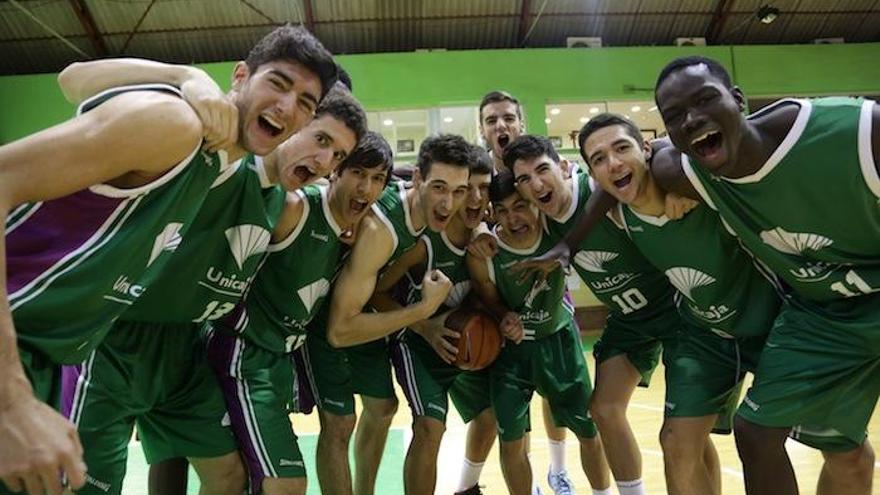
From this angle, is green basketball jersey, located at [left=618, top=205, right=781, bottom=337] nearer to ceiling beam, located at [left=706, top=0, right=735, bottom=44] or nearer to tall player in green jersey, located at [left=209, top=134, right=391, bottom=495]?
tall player in green jersey, located at [left=209, top=134, right=391, bottom=495]

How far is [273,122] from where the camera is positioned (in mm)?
2463

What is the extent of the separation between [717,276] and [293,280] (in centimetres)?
208

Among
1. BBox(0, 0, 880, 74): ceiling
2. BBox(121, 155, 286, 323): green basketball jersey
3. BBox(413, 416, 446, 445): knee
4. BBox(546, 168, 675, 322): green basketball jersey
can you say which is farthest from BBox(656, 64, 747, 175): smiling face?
BBox(0, 0, 880, 74): ceiling

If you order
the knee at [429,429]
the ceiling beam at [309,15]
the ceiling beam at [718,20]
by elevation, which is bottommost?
the knee at [429,429]

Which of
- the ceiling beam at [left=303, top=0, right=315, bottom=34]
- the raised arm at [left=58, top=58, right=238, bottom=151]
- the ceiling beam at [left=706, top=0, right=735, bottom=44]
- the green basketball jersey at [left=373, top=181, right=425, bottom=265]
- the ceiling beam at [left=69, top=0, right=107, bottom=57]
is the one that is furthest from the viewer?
the ceiling beam at [left=706, top=0, right=735, bottom=44]

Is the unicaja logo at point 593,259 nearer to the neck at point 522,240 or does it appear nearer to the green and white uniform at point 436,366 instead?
the neck at point 522,240

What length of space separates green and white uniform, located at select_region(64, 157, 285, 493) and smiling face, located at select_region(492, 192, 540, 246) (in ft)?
4.67

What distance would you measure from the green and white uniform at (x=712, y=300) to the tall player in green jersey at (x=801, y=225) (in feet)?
1.00

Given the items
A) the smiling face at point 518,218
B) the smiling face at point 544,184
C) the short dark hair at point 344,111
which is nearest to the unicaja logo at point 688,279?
the smiling face at point 544,184

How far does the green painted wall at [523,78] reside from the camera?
41.9 feet

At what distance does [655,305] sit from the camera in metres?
3.77

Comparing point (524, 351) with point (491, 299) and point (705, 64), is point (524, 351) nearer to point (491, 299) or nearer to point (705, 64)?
point (491, 299)

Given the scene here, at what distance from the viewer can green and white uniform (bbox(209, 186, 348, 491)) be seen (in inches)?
112

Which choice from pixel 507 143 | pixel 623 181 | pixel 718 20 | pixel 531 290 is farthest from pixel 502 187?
pixel 718 20
